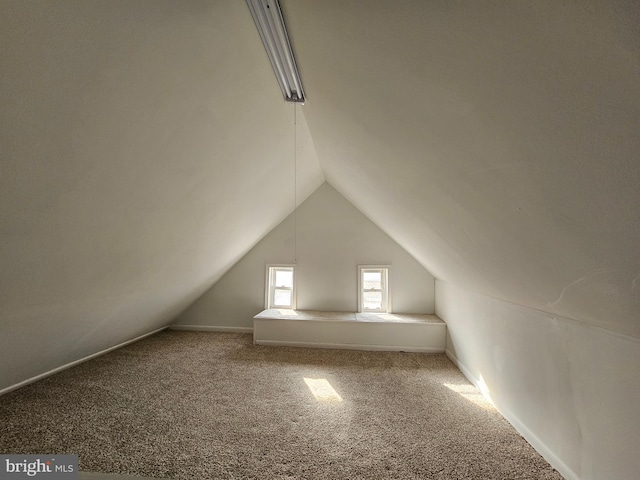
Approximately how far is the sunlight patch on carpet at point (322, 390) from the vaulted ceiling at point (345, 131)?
1834 mm

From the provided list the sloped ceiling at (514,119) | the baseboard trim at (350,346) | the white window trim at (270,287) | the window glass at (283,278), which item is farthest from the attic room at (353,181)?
the window glass at (283,278)

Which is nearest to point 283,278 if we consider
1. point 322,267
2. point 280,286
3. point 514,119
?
point 280,286

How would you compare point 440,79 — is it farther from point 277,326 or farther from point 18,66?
point 277,326

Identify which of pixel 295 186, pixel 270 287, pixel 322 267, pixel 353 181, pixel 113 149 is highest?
pixel 295 186

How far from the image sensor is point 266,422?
7.86ft

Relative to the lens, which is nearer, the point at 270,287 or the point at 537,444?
the point at 537,444

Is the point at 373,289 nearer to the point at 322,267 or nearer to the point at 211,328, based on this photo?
the point at 322,267

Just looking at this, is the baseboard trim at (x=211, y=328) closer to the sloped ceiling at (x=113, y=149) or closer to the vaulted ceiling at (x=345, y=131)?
the sloped ceiling at (x=113, y=149)

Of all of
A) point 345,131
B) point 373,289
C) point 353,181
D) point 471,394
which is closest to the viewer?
point 345,131

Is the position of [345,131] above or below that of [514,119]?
above

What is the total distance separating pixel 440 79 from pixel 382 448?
2.35 m

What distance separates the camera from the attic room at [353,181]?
898 millimetres

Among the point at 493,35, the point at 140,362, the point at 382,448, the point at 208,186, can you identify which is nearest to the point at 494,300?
the point at 382,448

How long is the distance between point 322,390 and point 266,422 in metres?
0.80
